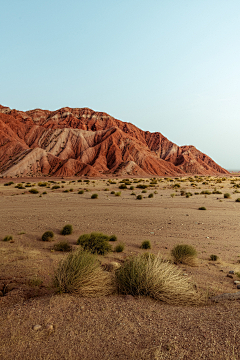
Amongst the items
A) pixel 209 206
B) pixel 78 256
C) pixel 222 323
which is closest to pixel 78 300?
pixel 78 256

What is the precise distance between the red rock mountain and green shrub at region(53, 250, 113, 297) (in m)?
72.6

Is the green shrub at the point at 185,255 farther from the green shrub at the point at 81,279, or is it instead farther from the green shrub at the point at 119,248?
the green shrub at the point at 81,279

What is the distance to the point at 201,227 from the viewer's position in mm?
14289

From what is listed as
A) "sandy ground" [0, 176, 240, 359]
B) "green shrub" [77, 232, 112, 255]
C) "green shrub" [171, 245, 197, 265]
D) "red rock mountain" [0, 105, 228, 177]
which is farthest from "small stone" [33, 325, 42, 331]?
"red rock mountain" [0, 105, 228, 177]

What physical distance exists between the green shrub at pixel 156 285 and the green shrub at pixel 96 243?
3.87 meters

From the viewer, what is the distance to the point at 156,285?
5.40 m

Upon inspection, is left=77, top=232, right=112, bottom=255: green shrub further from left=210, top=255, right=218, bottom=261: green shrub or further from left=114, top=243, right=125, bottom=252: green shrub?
left=210, top=255, right=218, bottom=261: green shrub

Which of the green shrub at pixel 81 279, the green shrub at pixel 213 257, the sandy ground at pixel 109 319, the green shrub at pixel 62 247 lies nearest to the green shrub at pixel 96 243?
the sandy ground at pixel 109 319

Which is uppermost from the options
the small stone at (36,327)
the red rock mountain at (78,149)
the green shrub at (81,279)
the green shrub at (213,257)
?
the red rock mountain at (78,149)

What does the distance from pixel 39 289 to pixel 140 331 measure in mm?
3080

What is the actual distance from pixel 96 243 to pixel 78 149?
9217 cm

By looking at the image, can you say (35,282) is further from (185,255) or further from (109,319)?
(185,255)

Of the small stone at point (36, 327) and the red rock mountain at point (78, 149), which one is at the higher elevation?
the red rock mountain at point (78, 149)

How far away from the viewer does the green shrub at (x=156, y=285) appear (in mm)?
5316
